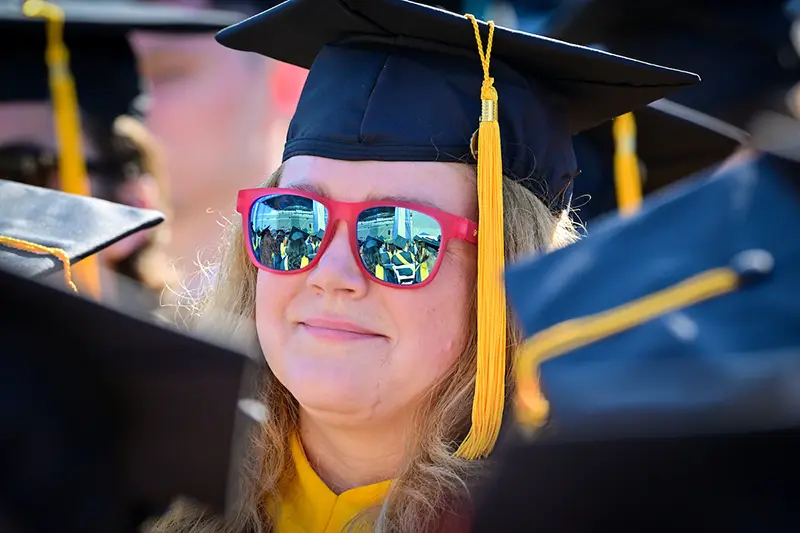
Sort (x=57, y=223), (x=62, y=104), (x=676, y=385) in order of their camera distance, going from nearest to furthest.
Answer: (x=676, y=385) < (x=57, y=223) < (x=62, y=104)

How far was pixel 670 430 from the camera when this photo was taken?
0.92m

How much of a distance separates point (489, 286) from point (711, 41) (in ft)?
6.21

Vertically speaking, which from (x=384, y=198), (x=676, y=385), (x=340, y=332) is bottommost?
(x=340, y=332)

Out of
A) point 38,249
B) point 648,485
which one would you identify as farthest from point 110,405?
point 38,249

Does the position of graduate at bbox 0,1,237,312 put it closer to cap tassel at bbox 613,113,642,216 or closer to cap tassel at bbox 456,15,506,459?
cap tassel at bbox 613,113,642,216

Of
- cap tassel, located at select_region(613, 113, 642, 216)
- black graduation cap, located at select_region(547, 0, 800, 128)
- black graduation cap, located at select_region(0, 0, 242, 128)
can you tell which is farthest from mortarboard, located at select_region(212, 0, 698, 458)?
black graduation cap, located at select_region(0, 0, 242, 128)

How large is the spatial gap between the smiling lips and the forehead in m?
0.24

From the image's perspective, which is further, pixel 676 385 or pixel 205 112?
pixel 205 112

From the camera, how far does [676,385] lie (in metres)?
0.93

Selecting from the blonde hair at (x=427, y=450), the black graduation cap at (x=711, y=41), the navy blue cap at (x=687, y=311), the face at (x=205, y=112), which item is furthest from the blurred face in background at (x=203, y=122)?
the navy blue cap at (x=687, y=311)

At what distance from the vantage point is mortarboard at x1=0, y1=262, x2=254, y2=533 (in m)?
1.12

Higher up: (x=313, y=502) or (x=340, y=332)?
(x=340, y=332)

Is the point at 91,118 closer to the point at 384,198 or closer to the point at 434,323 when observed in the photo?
the point at 384,198

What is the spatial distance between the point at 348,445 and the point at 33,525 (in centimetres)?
88
